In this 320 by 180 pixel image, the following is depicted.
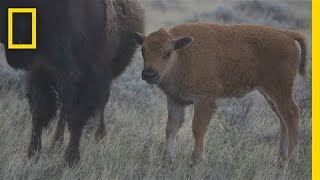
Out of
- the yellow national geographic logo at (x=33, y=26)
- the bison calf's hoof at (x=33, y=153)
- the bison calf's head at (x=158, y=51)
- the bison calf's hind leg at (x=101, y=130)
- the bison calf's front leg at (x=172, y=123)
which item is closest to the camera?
the yellow national geographic logo at (x=33, y=26)

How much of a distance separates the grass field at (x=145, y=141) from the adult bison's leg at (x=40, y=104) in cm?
21

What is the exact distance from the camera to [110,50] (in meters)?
6.95

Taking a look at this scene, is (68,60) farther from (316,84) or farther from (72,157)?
(316,84)

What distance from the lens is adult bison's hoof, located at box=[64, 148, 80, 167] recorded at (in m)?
6.38

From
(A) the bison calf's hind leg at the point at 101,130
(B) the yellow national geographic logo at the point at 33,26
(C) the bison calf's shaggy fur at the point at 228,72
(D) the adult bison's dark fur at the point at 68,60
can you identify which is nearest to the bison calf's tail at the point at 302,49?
(C) the bison calf's shaggy fur at the point at 228,72

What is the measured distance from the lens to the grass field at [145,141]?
A: 20.5 feet

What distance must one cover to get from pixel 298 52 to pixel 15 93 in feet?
13.3

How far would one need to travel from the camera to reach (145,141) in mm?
7324

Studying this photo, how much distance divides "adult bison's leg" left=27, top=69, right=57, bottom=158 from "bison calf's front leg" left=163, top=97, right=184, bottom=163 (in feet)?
4.20

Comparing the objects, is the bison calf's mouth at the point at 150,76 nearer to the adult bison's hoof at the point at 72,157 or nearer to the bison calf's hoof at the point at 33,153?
the adult bison's hoof at the point at 72,157

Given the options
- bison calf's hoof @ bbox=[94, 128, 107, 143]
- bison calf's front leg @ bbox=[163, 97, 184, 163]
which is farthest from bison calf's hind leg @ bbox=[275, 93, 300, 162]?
bison calf's hoof @ bbox=[94, 128, 107, 143]

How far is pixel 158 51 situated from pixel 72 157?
1.39 metres

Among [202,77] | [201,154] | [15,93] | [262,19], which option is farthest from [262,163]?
[262,19]

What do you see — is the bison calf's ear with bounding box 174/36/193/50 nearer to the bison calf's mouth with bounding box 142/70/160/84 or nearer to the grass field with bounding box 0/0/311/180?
the bison calf's mouth with bounding box 142/70/160/84
